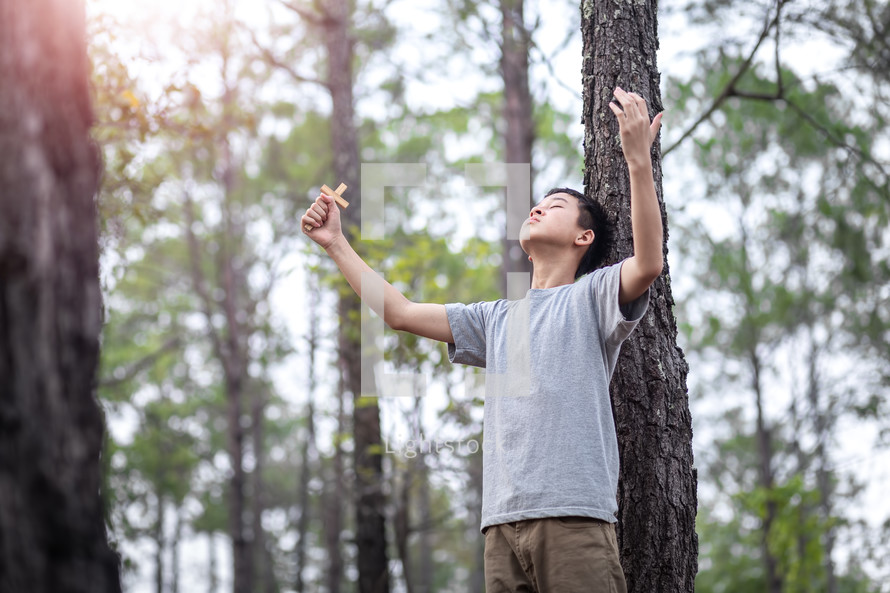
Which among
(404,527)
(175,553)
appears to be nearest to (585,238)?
(404,527)

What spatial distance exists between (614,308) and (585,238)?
17.1 inches

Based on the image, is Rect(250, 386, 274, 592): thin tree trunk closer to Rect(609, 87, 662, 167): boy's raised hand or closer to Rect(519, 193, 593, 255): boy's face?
Rect(519, 193, 593, 255): boy's face

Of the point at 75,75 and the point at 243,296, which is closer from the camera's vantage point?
the point at 75,75

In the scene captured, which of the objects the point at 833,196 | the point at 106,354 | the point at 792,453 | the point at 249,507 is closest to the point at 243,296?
the point at 106,354

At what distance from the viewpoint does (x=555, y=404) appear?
226cm

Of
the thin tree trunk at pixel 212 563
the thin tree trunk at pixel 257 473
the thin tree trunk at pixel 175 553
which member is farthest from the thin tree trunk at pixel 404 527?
the thin tree trunk at pixel 212 563

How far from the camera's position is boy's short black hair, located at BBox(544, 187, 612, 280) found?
2691 millimetres

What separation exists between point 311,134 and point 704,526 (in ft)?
36.4

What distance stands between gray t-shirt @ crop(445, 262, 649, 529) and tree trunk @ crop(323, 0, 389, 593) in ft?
13.5

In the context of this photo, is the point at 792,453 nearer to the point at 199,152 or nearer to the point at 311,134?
the point at 311,134

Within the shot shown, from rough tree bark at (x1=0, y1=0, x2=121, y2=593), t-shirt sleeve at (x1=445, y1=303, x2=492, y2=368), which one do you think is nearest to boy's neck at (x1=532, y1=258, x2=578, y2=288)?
t-shirt sleeve at (x1=445, y1=303, x2=492, y2=368)

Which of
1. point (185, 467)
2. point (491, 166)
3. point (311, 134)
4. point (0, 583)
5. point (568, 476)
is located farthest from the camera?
point (185, 467)

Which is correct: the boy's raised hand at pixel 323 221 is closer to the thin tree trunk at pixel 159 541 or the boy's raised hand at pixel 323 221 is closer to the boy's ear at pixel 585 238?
the boy's ear at pixel 585 238

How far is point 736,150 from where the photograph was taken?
13180 mm
